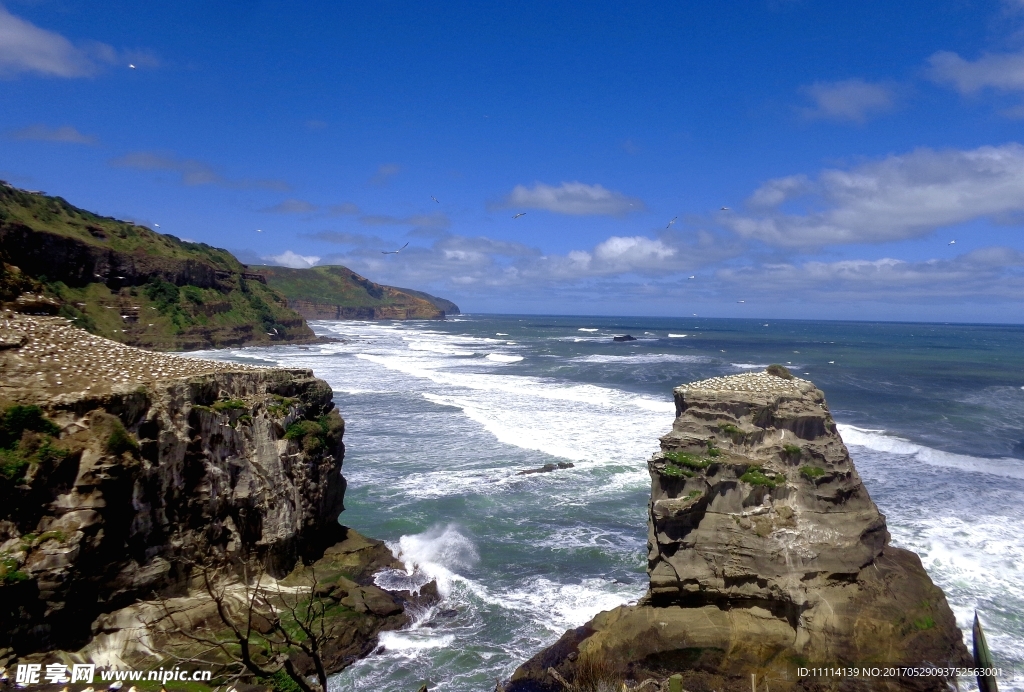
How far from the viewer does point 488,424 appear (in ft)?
102

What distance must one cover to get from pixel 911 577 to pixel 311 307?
535 ft

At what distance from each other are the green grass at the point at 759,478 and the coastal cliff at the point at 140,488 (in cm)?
739

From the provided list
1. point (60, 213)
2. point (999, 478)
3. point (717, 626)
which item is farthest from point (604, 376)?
point (60, 213)

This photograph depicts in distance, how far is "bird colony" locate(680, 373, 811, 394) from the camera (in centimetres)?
1188

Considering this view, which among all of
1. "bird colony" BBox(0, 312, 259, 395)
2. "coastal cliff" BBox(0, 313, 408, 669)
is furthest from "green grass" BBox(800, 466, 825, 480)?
"bird colony" BBox(0, 312, 259, 395)

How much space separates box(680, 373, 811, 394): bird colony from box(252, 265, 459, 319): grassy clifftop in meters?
153

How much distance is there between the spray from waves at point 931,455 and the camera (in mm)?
24109

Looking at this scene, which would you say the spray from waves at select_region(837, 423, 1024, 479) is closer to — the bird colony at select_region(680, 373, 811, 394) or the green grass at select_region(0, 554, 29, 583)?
the bird colony at select_region(680, 373, 811, 394)

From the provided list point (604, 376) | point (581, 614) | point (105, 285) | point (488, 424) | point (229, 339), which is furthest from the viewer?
point (229, 339)

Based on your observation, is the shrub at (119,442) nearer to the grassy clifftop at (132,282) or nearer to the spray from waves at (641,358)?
the grassy clifftop at (132,282)

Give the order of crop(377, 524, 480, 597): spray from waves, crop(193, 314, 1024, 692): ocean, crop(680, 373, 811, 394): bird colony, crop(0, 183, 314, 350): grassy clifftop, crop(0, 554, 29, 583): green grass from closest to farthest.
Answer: crop(0, 554, 29, 583): green grass
crop(680, 373, 811, 394): bird colony
crop(193, 314, 1024, 692): ocean
crop(377, 524, 480, 597): spray from waves
crop(0, 183, 314, 350): grassy clifftop

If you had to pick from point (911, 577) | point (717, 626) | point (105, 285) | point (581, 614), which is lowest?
point (581, 614)

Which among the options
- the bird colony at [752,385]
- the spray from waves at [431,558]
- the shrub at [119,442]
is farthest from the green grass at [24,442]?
the bird colony at [752,385]

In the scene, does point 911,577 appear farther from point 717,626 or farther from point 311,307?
point 311,307
